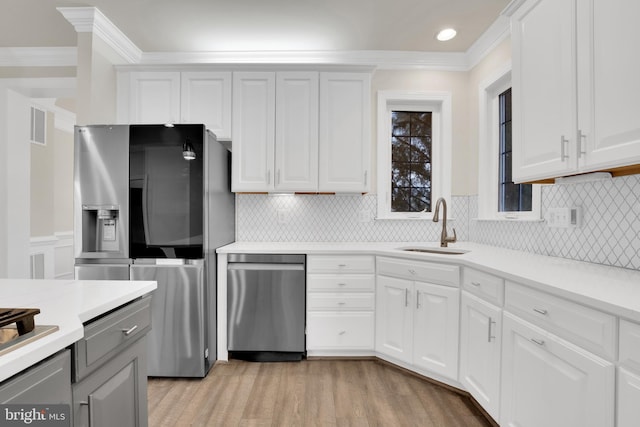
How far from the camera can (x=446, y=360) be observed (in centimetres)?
225

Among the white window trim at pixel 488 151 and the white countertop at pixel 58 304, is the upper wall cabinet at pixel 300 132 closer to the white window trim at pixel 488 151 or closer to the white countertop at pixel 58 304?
the white window trim at pixel 488 151

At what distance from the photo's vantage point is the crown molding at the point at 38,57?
10.7 feet

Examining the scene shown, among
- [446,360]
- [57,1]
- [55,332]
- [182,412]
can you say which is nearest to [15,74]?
[57,1]

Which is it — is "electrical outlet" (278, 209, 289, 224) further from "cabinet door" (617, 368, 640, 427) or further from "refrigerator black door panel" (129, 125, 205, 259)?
"cabinet door" (617, 368, 640, 427)

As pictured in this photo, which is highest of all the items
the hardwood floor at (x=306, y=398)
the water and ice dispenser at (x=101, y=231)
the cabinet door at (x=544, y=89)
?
the cabinet door at (x=544, y=89)

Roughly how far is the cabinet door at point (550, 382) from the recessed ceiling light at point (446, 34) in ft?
7.72

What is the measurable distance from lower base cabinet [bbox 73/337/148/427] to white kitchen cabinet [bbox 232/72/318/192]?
1881 mm

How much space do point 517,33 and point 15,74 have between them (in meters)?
4.44

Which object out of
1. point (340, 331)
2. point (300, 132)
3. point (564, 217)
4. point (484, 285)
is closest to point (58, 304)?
point (484, 285)

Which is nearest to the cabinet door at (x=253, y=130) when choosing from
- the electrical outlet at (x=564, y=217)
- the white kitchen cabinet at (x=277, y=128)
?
the white kitchen cabinet at (x=277, y=128)

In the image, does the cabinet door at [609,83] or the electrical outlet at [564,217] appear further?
the electrical outlet at [564,217]

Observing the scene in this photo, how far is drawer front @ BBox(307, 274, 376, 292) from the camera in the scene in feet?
8.82

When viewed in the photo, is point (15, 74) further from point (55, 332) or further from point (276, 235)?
point (55, 332)

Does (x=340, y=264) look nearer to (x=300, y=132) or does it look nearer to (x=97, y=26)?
(x=300, y=132)
